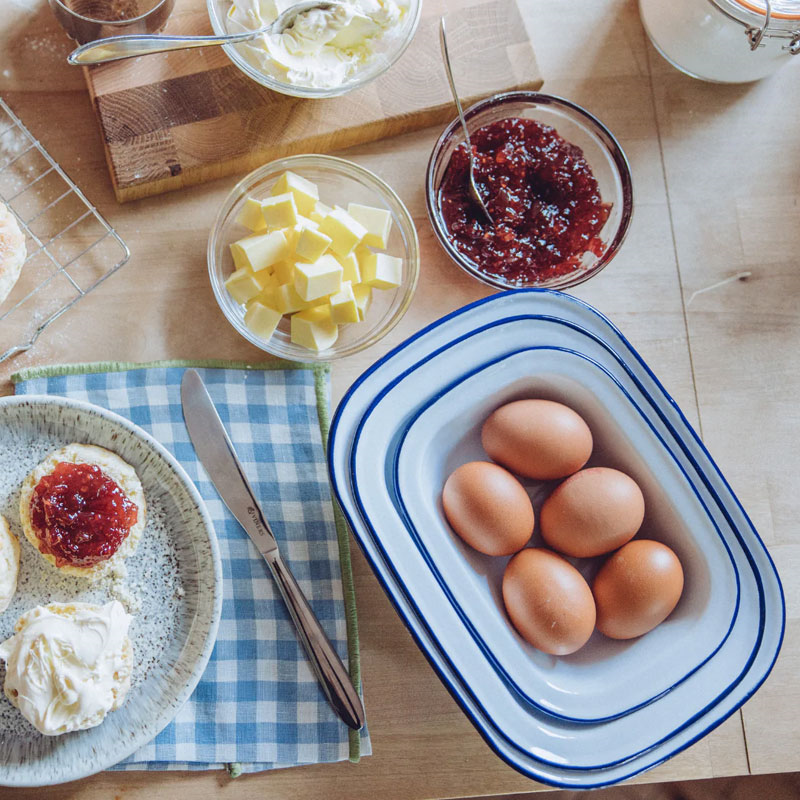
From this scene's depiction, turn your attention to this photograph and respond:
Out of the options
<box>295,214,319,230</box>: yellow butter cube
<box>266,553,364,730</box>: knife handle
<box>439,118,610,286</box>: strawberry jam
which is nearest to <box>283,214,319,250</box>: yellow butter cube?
<box>295,214,319,230</box>: yellow butter cube

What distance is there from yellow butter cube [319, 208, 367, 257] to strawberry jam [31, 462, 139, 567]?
1.55ft

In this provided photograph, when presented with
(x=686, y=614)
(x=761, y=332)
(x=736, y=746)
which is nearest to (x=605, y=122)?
(x=761, y=332)

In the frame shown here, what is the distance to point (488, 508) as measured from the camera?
1105 mm

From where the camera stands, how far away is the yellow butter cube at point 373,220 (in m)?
1.26

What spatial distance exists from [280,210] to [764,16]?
29.2 inches

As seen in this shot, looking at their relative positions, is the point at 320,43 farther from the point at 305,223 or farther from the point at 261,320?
the point at 261,320

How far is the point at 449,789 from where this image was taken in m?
1.23

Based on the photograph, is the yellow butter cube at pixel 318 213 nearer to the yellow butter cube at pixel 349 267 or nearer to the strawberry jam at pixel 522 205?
the yellow butter cube at pixel 349 267

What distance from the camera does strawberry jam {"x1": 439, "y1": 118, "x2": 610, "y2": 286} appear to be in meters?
1.28

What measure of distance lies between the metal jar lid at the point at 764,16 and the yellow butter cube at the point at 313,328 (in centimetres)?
73

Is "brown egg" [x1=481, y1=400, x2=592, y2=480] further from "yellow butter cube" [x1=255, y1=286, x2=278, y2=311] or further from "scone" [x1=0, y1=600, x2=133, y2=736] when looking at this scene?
"scone" [x1=0, y1=600, x2=133, y2=736]

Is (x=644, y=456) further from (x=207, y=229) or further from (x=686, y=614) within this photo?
(x=207, y=229)

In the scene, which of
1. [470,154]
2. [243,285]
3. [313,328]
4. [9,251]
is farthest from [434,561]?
[9,251]

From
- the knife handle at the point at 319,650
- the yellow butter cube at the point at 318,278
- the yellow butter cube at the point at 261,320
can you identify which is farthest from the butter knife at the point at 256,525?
the yellow butter cube at the point at 318,278
